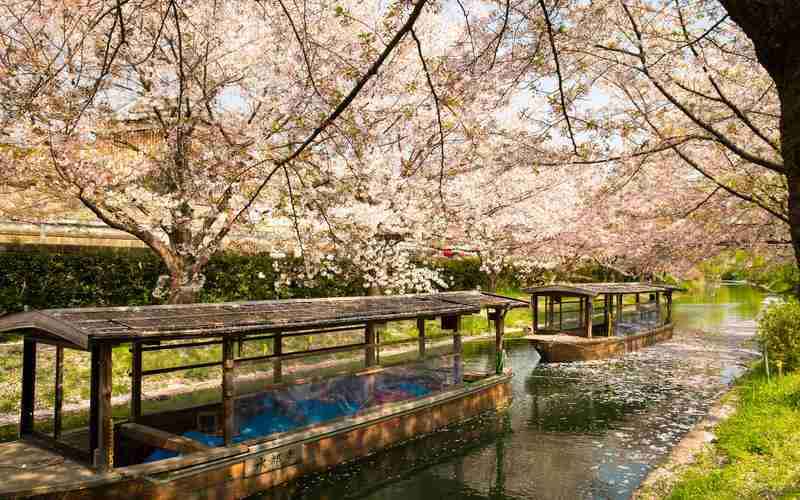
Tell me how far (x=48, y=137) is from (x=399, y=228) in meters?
10.2

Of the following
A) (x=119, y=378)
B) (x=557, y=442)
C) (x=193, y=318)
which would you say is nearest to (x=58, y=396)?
(x=193, y=318)

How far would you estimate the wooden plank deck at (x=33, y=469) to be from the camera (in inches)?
251

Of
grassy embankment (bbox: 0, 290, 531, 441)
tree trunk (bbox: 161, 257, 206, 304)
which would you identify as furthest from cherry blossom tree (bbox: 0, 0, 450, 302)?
grassy embankment (bbox: 0, 290, 531, 441)

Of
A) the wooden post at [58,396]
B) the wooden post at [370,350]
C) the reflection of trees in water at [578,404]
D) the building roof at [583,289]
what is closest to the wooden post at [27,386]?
the wooden post at [58,396]

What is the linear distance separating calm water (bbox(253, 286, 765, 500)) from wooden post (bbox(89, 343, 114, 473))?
88.5 inches

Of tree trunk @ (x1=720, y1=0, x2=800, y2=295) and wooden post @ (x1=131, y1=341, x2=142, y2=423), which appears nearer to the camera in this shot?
tree trunk @ (x1=720, y1=0, x2=800, y2=295)

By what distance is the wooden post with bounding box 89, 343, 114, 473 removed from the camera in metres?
6.89

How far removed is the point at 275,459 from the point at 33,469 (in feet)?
9.59

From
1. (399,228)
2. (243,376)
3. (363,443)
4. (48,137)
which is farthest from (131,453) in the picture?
(399,228)

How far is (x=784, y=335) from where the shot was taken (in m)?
13.4

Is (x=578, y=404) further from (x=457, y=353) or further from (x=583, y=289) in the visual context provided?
(x=583, y=289)

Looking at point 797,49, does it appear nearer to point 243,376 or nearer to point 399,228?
point 243,376

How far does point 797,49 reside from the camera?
3.10m

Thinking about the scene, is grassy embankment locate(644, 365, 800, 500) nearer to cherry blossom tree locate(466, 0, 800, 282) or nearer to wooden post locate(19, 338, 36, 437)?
cherry blossom tree locate(466, 0, 800, 282)
